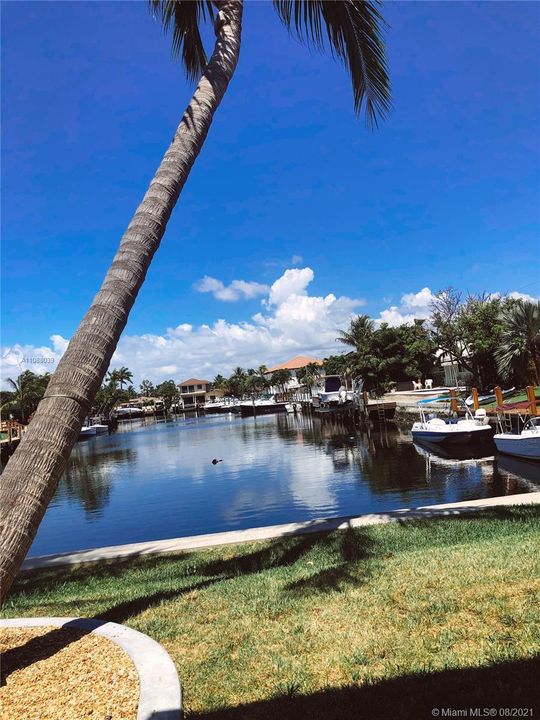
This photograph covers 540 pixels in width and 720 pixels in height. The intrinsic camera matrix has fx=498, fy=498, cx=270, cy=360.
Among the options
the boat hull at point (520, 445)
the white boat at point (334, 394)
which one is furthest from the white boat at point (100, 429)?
the boat hull at point (520, 445)

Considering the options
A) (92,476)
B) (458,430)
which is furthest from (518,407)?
(92,476)

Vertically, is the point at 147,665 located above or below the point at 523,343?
below

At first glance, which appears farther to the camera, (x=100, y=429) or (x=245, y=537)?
(x=100, y=429)

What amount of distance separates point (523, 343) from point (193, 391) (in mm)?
119553

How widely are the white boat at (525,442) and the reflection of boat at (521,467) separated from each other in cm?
24

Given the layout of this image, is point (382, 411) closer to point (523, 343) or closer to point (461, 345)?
point (461, 345)

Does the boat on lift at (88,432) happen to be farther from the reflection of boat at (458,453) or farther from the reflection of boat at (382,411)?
the reflection of boat at (458,453)

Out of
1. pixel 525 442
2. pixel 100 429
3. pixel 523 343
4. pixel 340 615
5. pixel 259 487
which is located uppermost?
pixel 523 343

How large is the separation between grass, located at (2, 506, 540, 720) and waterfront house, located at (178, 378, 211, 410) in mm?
135105

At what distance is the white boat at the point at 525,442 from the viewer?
1986cm

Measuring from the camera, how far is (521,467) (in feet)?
66.0

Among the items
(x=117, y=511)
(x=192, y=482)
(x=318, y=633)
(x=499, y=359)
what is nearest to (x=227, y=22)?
(x=318, y=633)

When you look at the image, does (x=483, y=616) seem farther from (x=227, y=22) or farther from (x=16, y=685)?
(x=227, y=22)

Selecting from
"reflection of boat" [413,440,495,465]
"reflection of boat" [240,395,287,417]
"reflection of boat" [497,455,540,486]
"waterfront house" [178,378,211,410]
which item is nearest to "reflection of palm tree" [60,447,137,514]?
"reflection of boat" [413,440,495,465]
